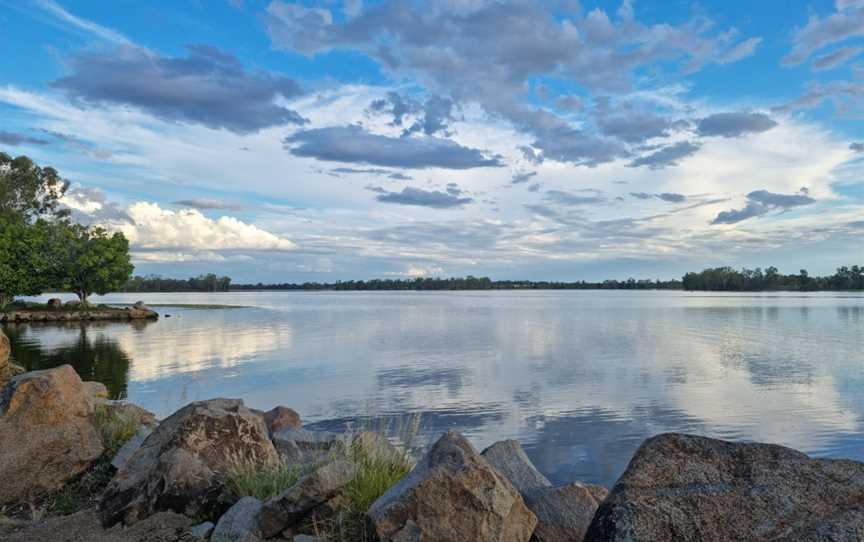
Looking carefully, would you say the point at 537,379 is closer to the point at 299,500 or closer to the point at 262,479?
the point at 262,479

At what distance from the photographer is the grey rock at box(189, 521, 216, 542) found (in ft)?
26.2

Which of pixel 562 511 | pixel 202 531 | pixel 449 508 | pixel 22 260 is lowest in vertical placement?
pixel 202 531

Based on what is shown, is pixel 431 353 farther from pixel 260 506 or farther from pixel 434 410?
pixel 260 506

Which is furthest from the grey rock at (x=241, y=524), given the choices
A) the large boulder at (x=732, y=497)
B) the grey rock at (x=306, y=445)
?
the large boulder at (x=732, y=497)

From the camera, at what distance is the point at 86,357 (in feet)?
128

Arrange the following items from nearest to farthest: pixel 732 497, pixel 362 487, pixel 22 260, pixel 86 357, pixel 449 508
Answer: pixel 732 497 < pixel 449 508 < pixel 362 487 < pixel 86 357 < pixel 22 260

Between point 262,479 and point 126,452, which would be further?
point 126,452

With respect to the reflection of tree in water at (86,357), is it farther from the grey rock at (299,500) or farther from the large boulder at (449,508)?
the large boulder at (449,508)

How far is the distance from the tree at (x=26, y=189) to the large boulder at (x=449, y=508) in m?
92.6

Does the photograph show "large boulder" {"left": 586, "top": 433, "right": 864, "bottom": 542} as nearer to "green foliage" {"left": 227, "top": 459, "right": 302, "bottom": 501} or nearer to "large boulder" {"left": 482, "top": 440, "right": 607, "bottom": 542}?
"large boulder" {"left": 482, "top": 440, "right": 607, "bottom": 542}

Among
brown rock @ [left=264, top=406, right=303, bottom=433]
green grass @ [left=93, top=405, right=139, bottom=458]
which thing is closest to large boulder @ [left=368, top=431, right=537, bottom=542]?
green grass @ [left=93, top=405, right=139, bottom=458]

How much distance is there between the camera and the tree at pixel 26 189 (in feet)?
280

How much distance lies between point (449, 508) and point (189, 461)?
171 inches

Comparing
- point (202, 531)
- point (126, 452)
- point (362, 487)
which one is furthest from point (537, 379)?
point (202, 531)
